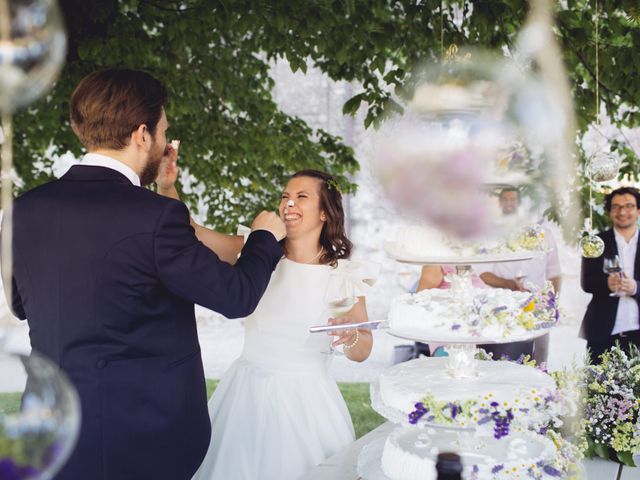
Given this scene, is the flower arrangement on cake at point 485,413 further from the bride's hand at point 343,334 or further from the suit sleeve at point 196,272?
the bride's hand at point 343,334

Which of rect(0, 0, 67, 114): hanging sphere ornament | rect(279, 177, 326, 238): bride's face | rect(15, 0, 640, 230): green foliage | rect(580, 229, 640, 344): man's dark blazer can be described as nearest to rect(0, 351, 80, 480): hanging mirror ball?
rect(0, 0, 67, 114): hanging sphere ornament

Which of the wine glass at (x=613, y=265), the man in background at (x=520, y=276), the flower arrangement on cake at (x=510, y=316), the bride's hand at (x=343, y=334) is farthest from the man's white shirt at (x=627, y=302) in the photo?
the flower arrangement on cake at (x=510, y=316)

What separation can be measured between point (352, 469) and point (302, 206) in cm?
109

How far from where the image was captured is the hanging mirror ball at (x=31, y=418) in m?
1.37

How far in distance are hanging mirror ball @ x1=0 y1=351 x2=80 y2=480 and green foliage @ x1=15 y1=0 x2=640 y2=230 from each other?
2811mm

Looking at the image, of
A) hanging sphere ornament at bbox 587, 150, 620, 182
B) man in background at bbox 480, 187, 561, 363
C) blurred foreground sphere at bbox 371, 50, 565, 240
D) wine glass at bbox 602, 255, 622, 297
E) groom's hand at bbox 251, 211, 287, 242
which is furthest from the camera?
man in background at bbox 480, 187, 561, 363

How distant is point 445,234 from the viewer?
171cm

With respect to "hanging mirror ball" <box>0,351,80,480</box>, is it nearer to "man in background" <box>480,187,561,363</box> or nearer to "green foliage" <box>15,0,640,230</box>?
"green foliage" <box>15,0,640,230</box>

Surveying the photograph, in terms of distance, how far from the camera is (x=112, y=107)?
1941 millimetres

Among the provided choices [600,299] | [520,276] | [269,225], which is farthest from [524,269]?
[269,225]

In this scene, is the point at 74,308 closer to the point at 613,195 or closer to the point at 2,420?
the point at 2,420

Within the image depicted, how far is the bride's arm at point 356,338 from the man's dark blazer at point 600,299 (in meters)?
2.39

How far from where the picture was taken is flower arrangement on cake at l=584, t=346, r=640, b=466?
2.43m

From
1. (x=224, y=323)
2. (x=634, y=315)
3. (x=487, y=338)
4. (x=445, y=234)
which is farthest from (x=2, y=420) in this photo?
(x=224, y=323)
